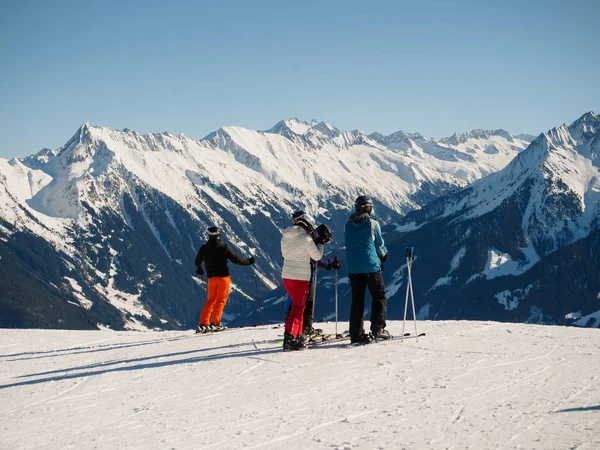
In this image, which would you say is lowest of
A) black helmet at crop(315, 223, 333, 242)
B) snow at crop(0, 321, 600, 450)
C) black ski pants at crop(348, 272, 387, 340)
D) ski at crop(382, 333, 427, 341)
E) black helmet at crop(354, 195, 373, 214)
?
snow at crop(0, 321, 600, 450)

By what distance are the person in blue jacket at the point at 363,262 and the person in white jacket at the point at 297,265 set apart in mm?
783

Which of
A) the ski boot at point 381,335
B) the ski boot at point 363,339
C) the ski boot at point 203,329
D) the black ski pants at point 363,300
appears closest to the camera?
the black ski pants at point 363,300

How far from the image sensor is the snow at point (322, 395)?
295 inches

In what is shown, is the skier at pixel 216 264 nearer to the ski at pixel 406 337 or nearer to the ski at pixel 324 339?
the ski at pixel 324 339

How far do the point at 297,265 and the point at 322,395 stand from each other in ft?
14.8

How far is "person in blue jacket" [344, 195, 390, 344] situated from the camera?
13.6 m

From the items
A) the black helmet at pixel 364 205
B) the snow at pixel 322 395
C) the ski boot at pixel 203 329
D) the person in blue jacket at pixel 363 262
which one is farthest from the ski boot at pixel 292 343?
the ski boot at pixel 203 329

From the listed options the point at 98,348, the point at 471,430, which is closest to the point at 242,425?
the point at 471,430

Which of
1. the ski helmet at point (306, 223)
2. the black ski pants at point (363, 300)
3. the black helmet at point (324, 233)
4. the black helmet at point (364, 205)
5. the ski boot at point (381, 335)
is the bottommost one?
the ski boot at point (381, 335)

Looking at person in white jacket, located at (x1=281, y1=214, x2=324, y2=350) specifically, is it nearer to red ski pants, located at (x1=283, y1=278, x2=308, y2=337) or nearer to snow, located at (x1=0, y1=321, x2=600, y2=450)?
red ski pants, located at (x1=283, y1=278, x2=308, y2=337)

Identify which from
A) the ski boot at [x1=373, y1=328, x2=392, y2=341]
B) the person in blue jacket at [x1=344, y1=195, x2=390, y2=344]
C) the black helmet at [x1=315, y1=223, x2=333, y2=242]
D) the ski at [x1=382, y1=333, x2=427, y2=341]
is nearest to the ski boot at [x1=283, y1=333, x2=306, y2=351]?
the person in blue jacket at [x1=344, y1=195, x2=390, y2=344]

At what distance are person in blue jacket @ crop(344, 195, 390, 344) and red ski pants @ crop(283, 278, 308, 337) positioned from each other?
1098 mm

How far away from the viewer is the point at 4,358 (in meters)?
16.2

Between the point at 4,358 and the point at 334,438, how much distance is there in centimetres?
1198
